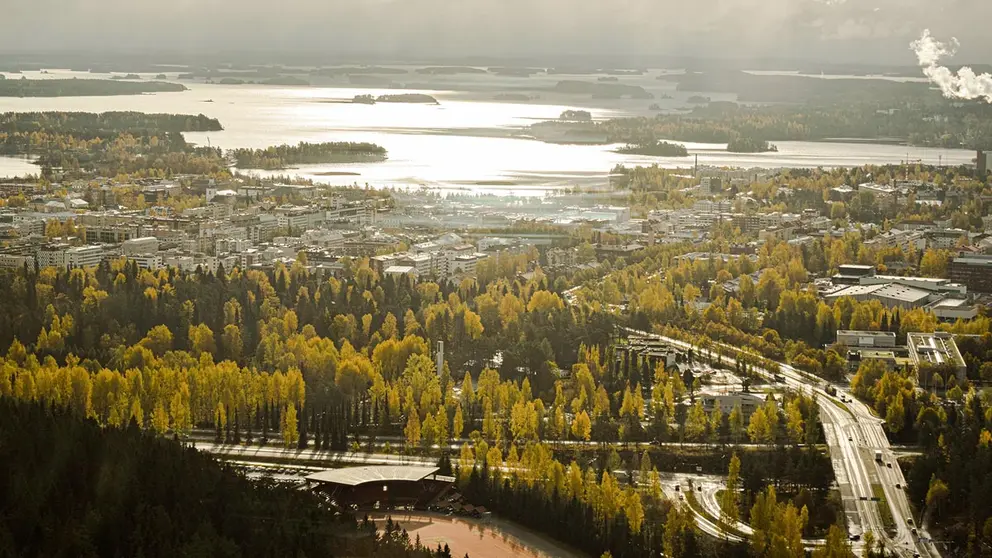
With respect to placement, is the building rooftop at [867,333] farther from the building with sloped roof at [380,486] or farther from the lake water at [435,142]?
the lake water at [435,142]

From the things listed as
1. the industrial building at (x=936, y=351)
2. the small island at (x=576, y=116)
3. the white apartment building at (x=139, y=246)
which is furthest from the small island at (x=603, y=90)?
the industrial building at (x=936, y=351)

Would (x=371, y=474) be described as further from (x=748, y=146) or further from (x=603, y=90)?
(x=603, y=90)

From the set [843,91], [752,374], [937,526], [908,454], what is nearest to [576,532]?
[937,526]

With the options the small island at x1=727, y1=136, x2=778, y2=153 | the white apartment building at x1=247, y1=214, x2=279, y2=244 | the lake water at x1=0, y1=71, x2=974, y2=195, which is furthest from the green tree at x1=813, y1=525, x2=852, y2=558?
the small island at x1=727, y1=136, x2=778, y2=153

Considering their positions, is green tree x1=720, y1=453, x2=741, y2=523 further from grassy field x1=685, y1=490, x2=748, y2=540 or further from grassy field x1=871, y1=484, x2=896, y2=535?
grassy field x1=871, y1=484, x2=896, y2=535

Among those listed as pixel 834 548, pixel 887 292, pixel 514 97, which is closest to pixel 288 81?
pixel 514 97
